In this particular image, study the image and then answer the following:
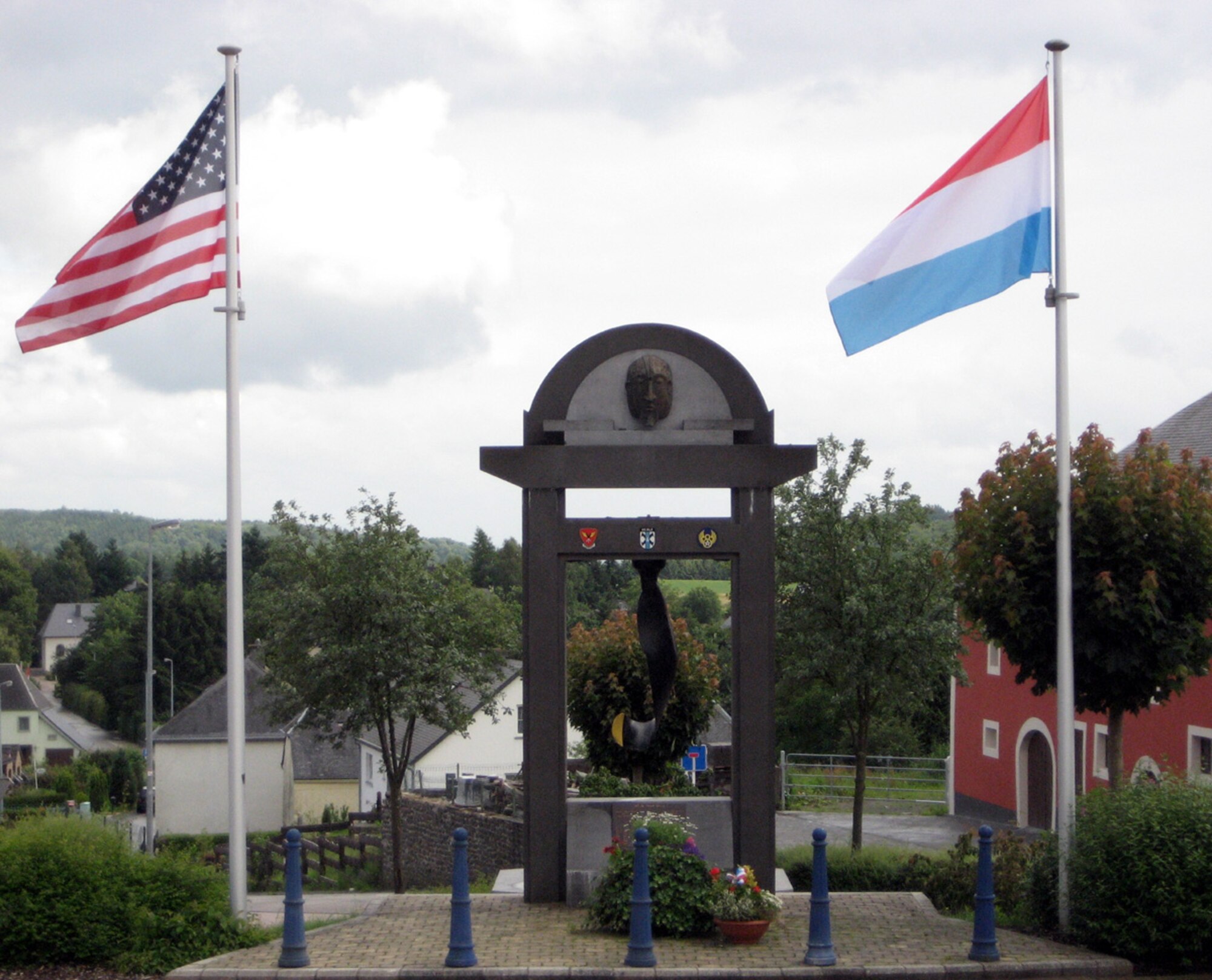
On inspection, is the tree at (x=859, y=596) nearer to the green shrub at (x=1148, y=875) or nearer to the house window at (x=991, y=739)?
the house window at (x=991, y=739)

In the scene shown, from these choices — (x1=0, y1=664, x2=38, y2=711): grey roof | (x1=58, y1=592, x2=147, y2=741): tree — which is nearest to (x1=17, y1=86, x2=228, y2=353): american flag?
(x1=58, y1=592, x2=147, y2=741): tree

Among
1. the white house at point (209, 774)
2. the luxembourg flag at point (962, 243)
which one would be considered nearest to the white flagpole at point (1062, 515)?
the luxembourg flag at point (962, 243)

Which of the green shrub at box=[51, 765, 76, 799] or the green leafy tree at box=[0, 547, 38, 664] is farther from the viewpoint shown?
the green leafy tree at box=[0, 547, 38, 664]

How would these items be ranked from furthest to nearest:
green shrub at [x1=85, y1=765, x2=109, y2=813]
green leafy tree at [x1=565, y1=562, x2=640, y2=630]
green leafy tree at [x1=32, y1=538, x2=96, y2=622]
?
1. green leafy tree at [x1=32, y1=538, x2=96, y2=622]
2. green leafy tree at [x1=565, y1=562, x2=640, y2=630]
3. green shrub at [x1=85, y1=765, x2=109, y2=813]

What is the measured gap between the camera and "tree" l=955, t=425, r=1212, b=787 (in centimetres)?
1346

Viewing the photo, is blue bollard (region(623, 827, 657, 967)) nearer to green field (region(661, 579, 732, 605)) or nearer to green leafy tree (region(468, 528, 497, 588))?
green field (region(661, 579, 732, 605))

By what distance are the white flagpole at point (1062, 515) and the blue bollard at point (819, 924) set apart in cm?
223

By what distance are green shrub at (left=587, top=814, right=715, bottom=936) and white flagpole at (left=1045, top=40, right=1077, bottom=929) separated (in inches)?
117

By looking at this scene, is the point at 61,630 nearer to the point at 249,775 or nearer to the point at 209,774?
the point at 249,775

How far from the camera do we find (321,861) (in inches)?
1133

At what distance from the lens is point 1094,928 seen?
10.9 m

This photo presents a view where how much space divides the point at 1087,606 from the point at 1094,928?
3.56 m

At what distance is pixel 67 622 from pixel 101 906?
13219 cm

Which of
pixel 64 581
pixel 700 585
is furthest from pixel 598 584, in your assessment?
pixel 64 581
